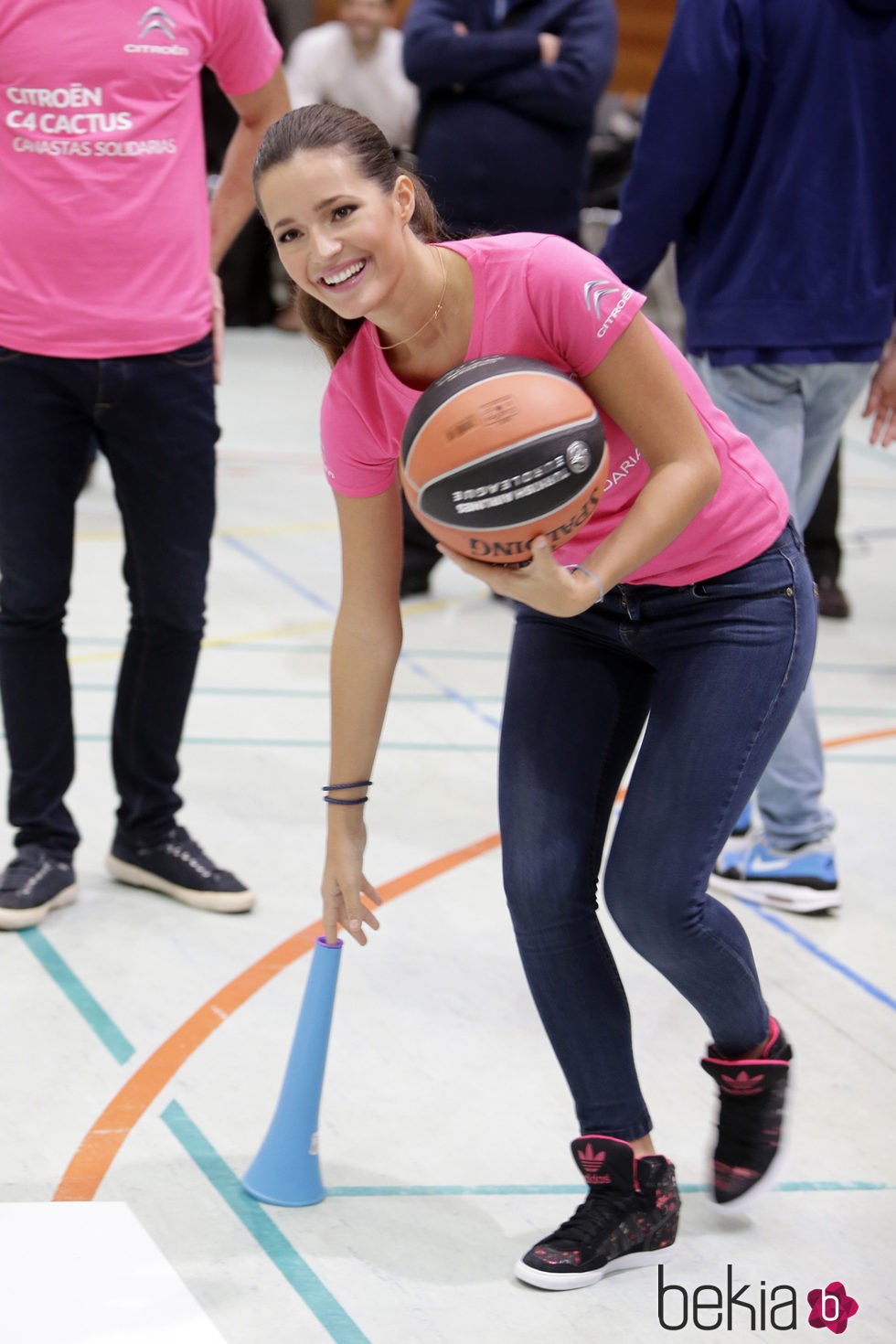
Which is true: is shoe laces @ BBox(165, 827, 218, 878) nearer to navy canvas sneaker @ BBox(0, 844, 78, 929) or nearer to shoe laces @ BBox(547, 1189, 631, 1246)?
navy canvas sneaker @ BBox(0, 844, 78, 929)

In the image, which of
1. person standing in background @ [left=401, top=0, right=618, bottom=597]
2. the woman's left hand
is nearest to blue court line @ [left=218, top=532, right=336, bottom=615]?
person standing in background @ [left=401, top=0, right=618, bottom=597]

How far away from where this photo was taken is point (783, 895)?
3.36m

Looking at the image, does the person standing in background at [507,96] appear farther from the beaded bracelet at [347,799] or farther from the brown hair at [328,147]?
the brown hair at [328,147]

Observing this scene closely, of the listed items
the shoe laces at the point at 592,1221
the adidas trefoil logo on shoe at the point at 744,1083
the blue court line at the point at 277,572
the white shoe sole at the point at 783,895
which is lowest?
the blue court line at the point at 277,572

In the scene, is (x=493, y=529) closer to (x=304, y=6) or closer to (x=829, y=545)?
(x=829, y=545)

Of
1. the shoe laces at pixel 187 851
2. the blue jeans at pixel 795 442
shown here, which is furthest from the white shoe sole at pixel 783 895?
the shoe laces at pixel 187 851

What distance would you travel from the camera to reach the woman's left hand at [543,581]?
1845 mm

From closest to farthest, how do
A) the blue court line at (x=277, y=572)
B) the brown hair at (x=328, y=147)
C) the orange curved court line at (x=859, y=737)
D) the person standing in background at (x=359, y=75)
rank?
the brown hair at (x=328, y=147) < the orange curved court line at (x=859, y=737) < the blue court line at (x=277, y=572) < the person standing in background at (x=359, y=75)

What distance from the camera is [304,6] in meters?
12.6

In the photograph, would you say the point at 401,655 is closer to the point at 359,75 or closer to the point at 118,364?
the point at 118,364

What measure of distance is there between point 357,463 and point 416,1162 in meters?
1.10

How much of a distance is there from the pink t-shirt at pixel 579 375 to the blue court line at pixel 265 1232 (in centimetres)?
104

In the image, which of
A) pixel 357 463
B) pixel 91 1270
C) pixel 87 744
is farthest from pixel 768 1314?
pixel 87 744

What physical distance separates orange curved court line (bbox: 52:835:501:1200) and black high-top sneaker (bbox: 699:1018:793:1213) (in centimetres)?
91
